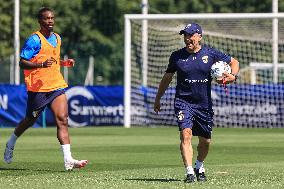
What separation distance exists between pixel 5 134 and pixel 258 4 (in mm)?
35810

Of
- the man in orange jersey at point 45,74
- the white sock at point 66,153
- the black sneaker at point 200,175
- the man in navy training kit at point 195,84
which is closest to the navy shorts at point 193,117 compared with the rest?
the man in navy training kit at point 195,84

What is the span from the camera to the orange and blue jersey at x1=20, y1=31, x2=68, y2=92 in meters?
16.6

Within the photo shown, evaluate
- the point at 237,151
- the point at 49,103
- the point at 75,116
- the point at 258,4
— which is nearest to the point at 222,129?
the point at 75,116

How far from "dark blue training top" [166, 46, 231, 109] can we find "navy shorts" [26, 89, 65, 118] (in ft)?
8.64

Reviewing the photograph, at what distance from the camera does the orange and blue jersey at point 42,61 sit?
16.6 metres

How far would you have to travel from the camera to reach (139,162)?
61.3ft

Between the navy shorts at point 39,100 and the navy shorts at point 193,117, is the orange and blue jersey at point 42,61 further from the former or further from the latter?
the navy shorts at point 193,117

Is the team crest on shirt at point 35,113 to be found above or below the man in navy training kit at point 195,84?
below

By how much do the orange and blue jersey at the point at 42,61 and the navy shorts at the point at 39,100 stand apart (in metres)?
0.07

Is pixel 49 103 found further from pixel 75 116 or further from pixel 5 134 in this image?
pixel 75 116

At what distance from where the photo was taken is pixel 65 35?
65.1 metres

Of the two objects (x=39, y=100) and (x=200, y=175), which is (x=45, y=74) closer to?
(x=39, y=100)

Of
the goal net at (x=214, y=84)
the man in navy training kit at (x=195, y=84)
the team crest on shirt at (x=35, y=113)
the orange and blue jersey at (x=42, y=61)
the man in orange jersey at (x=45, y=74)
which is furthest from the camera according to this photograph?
the goal net at (x=214, y=84)

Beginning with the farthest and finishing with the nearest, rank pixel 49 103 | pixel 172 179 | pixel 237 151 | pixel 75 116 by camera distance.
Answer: pixel 75 116 < pixel 237 151 < pixel 49 103 < pixel 172 179
